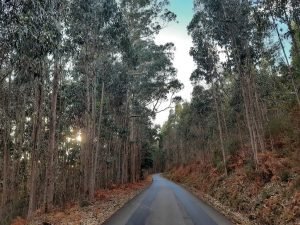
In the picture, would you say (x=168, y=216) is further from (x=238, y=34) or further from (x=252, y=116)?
(x=238, y=34)

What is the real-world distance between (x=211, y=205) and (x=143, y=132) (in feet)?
103

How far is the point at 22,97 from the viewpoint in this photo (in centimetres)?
2572

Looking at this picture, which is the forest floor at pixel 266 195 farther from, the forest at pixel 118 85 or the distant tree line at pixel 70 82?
the distant tree line at pixel 70 82

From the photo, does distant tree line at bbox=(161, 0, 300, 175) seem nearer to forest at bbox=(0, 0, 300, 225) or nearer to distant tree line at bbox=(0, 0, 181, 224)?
forest at bbox=(0, 0, 300, 225)

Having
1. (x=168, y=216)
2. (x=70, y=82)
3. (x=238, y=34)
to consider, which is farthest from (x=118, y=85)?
(x=168, y=216)

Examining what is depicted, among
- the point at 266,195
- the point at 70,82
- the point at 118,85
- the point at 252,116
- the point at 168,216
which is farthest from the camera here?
the point at 118,85

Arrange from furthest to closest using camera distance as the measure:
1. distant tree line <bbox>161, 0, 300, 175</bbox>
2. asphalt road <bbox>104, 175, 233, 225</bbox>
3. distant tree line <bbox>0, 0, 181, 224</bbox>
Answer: distant tree line <bbox>161, 0, 300, 175</bbox>
asphalt road <bbox>104, 175, 233, 225</bbox>
distant tree line <bbox>0, 0, 181, 224</bbox>

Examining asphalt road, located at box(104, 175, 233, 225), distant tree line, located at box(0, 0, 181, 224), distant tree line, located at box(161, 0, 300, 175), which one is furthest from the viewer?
distant tree line, located at box(161, 0, 300, 175)

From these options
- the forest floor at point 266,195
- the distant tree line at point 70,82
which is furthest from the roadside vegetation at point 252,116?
the distant tree line at point 70,82

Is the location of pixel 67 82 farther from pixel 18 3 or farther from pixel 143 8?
pixel 18 3

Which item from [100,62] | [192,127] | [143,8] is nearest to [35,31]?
[100,62]

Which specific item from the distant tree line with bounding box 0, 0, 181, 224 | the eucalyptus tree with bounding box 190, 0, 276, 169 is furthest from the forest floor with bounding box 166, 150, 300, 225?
the distant tree line with bounding box 0, 0, 181, 224

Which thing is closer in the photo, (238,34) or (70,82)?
(238,34)

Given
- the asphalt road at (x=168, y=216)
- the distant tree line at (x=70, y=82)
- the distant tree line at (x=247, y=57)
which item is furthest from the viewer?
the distant tree line at (x=247, y=57)
